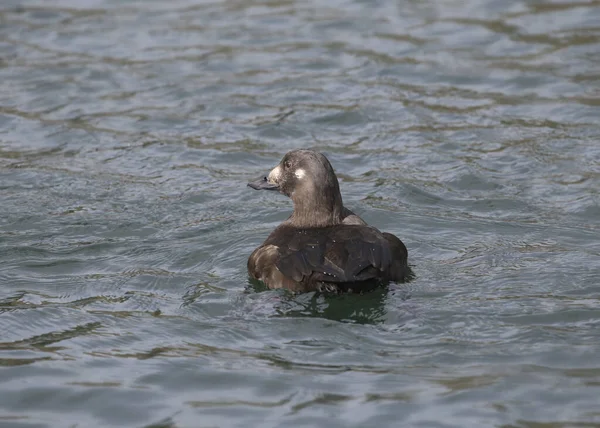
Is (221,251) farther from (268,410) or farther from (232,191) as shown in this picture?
(268,410)

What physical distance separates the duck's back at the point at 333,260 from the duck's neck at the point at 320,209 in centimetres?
34

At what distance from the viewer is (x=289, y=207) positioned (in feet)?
32.8

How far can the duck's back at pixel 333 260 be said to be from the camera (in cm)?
718

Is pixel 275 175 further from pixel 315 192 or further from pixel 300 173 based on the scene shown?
pixel 315 192

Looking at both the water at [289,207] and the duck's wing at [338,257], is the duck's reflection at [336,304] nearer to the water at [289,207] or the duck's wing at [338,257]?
the water at [289,207]

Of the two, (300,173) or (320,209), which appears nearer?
(320,209)

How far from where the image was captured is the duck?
284 inches

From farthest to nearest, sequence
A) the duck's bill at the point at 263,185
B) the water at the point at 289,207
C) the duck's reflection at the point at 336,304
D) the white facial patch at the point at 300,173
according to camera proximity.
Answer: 1. the duck's bill at the point at 263,185
2. the white facial patch at the point at 300,173
3. the duck's reflection at the point at 336,304
4. the water at the point at 289,207

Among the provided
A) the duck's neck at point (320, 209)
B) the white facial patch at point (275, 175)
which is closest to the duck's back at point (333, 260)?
the duck's neck at point (320, 209)

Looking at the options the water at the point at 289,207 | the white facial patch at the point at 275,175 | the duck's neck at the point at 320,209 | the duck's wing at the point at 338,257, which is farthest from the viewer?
the white facial patch at the point at 275,175

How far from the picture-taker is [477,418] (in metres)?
5.53

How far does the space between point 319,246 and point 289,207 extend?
2.60m

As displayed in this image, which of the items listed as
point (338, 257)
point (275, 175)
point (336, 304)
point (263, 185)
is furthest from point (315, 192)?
point (336, 304)

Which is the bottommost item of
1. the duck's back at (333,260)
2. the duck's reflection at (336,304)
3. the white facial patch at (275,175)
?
the duck's reflection at (336,304)
